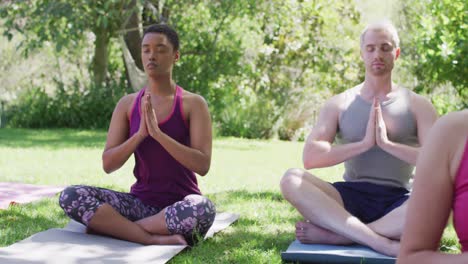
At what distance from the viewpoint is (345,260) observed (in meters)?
3.38

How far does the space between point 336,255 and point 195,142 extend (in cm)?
97

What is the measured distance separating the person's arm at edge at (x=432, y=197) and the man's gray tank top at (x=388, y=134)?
8.07 feet

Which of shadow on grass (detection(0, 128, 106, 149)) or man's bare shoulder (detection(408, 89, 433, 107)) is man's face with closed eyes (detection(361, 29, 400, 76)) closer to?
man's bare shoulder (detection(408, 89, 433, 107))

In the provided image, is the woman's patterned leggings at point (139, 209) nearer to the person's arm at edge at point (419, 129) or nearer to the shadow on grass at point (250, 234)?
the shadow on grass at point (250, 234)

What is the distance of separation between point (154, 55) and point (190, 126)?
1.39 feet

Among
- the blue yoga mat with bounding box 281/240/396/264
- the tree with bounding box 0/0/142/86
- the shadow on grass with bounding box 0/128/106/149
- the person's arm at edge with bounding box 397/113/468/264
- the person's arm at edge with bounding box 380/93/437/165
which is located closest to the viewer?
the person's arm at edge with bounding box 397/113/468/264

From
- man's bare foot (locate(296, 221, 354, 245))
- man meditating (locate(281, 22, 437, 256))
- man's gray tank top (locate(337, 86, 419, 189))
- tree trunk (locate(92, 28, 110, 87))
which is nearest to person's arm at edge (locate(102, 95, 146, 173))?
man meditating (locate(281, 22, 437, 256))

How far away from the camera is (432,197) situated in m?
1.33

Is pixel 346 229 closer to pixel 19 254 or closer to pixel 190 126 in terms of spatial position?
pixel 190 126

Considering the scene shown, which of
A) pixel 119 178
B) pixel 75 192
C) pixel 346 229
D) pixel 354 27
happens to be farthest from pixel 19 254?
pixel 354 27

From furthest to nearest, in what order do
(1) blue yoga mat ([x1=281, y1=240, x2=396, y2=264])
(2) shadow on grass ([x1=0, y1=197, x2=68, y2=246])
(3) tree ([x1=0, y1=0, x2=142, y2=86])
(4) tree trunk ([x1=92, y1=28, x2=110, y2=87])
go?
(4) tree trunk ([x1=92, y1=28, x2=110, y2=87]) → (3) tree ([x1=0, y1=0, x2=142, y2=86]) → (2) shadow on grass ([x1=0, y1=197, x2=68, y2=246]) → (1) blue yoga mat ([x1=281, y1=240, x2=396, y2=264])

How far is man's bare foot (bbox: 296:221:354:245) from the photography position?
12.0 feet

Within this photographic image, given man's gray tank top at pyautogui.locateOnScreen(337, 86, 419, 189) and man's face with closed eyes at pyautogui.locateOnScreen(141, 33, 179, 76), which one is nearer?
man's gray tank top at pyautogui.locateOnScreen(337, 86, 419, 189)

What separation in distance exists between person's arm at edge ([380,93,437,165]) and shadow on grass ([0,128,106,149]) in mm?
6312
